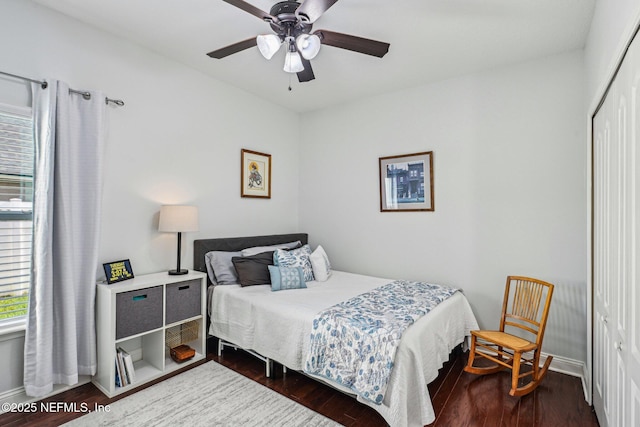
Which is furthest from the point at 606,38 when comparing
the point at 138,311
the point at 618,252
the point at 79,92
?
the point at 138,311

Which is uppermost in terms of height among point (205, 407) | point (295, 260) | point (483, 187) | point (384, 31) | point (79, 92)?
point (384, 31)

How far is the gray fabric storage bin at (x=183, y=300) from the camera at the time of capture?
2719 mm

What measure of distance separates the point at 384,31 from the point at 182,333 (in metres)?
3.11

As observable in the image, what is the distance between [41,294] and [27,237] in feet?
1.40

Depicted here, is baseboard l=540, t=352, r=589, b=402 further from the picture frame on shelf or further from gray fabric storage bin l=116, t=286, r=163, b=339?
the picture frame on shelf

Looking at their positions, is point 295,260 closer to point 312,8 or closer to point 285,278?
point 285,278

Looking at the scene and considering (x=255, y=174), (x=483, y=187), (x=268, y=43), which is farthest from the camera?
(x=255, y=174)

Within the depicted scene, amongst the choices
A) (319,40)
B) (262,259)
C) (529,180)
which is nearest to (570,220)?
(529,180)

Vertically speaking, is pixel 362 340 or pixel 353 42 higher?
pixel 353 42

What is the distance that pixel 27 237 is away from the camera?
2.27 metres

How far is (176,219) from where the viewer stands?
9.16 feet

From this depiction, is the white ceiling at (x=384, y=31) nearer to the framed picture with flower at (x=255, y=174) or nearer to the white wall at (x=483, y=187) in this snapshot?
the white wall at (x=483, y=187)

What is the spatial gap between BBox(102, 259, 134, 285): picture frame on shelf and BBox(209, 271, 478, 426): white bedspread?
77 cm

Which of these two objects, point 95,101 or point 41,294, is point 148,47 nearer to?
point 95,101
